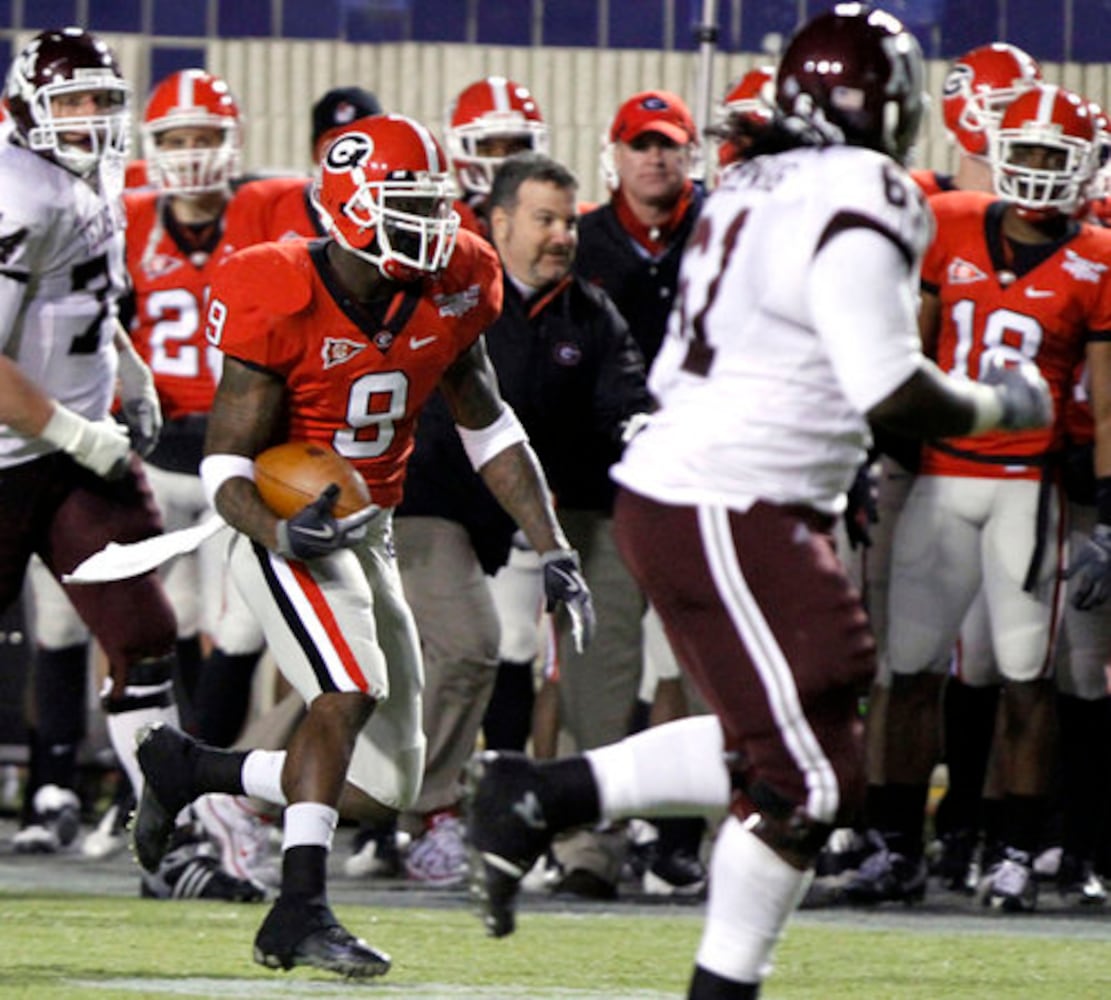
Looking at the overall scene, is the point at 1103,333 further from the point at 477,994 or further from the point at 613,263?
the point at 477,994

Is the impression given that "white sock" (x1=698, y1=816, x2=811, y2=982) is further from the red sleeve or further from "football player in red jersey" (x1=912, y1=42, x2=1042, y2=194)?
"football player in red jersey" (x1=912, y1=42, x2=1042, y2=194)

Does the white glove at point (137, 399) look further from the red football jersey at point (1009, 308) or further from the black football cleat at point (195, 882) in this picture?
the red football jersey at point (1009, 308)

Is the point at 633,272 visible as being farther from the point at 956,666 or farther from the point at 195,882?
the point at 195,882

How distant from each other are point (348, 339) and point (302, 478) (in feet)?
0.85

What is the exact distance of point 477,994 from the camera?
4996 millimetres

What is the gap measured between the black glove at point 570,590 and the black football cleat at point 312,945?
747mm

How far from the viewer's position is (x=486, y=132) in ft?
25.1

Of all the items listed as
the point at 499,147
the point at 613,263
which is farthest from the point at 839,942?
the point at 499,147

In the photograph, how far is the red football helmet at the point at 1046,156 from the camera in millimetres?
6777

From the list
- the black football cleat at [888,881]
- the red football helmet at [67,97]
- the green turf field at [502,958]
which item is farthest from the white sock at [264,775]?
the black football cleat at [888,881]

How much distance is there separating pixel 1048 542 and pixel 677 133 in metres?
1.31

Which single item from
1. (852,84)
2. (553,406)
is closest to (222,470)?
(852,84)

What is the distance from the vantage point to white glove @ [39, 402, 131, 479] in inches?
240

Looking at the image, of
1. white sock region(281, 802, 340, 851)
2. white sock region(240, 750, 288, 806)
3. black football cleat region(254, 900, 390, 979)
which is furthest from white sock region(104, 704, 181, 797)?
black football cleat region(254, 900, 390, 979)
